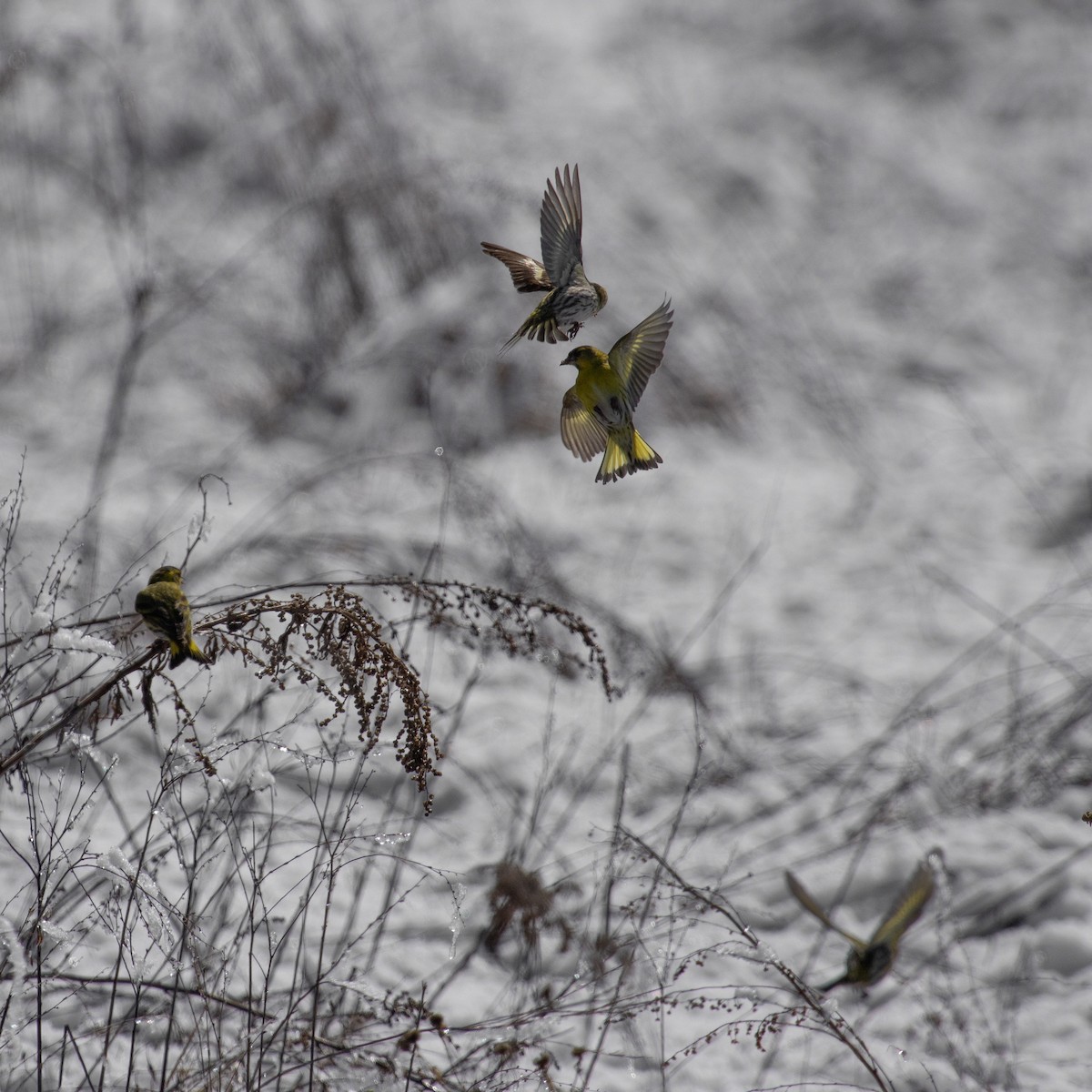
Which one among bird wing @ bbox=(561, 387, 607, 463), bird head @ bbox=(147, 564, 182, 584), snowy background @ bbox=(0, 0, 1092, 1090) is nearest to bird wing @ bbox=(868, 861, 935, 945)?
snowy background @ bbox=(0, 0, 1092, 1090)

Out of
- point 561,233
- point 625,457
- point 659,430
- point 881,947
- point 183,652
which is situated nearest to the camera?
point 561,233

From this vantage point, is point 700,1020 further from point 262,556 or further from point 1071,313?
point 1071,313

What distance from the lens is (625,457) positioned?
1.27m

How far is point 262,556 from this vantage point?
4.09 meters

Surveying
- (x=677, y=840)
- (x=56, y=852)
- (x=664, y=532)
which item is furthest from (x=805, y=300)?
(x=56, y=852)

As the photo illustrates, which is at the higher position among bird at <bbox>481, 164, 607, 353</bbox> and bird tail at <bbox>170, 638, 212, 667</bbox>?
bird at <bbox>481, 164, 607, 353</bbox>

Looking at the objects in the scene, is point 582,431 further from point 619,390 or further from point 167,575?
point 167,575

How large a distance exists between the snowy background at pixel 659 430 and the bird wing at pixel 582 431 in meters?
0.70

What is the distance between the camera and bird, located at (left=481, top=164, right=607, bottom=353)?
3.72 ft

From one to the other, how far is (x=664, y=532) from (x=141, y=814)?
8.99ft

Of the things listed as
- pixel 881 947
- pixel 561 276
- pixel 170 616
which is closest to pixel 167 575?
pixel 170 616

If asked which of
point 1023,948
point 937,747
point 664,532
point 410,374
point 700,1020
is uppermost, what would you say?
point 410,374

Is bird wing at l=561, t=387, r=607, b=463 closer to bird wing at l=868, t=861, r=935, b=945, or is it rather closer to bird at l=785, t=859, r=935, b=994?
bird at l=785, t=859, r=935, b=994

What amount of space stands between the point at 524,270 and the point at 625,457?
0.77 feet
